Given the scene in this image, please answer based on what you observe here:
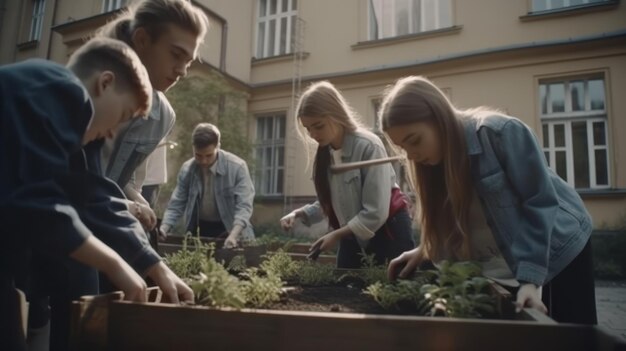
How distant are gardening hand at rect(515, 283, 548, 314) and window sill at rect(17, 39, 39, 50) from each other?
15.5m

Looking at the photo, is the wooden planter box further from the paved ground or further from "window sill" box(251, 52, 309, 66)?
"window sill" box(251, 52, 309, 66)

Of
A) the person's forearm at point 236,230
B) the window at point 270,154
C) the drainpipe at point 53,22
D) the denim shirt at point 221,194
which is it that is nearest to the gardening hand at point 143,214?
the person's forearm at point 236,230

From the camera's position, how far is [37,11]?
14.7m

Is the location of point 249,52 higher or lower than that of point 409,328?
higher

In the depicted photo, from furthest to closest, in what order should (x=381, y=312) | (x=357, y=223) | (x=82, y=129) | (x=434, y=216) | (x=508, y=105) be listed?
(x=508, y=105) < (x=357, y=223) < (x=434, y=216) < (x=381, y=312) < (x=82, y=129)

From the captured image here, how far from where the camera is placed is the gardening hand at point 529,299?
1251 millimetres

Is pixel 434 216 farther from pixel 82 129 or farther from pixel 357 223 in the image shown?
pixel 82 129

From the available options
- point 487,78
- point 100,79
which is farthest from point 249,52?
point 100,79

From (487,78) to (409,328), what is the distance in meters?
10.1

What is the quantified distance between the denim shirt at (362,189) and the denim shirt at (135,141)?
97cm

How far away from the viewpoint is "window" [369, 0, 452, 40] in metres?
10.9

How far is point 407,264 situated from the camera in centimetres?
189

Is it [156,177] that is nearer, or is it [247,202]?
[156,177]

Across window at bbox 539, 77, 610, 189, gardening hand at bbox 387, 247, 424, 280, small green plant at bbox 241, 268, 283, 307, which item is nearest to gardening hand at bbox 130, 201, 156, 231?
small green plant at bbox 241, 268, 283, 307
